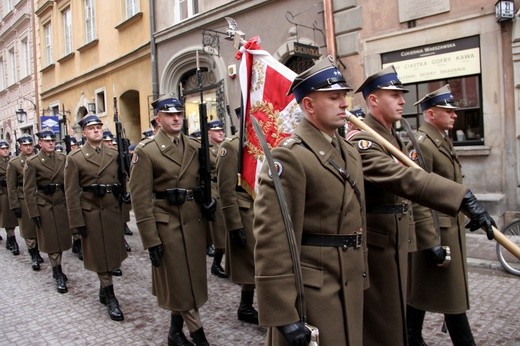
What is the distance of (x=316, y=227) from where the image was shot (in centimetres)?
233

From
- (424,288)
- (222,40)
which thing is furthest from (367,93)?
(222,40)

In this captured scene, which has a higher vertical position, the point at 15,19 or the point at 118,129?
the point at 15,19

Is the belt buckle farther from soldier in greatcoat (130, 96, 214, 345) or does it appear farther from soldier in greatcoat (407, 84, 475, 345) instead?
soldier in greatcoat (130, 96, 214, 345)

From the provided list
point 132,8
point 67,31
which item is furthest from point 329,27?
point 67,31

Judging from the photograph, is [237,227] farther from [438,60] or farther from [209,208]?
[438,60]

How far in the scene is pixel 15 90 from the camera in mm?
27875

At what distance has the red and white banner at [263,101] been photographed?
3918mm

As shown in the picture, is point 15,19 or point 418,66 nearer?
point 418,66

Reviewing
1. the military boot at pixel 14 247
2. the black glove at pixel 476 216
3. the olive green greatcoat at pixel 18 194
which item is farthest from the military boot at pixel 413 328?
the military boot at pixel 14 247

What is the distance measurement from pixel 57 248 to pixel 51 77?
18.8 meters

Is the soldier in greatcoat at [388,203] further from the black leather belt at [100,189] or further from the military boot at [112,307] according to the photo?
the black leather belt at [100,189]

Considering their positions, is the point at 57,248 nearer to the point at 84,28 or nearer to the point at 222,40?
the point at 222,40

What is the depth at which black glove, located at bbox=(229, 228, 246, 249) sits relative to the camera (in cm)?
455

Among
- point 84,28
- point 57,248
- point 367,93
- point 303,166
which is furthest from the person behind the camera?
point 84,28
